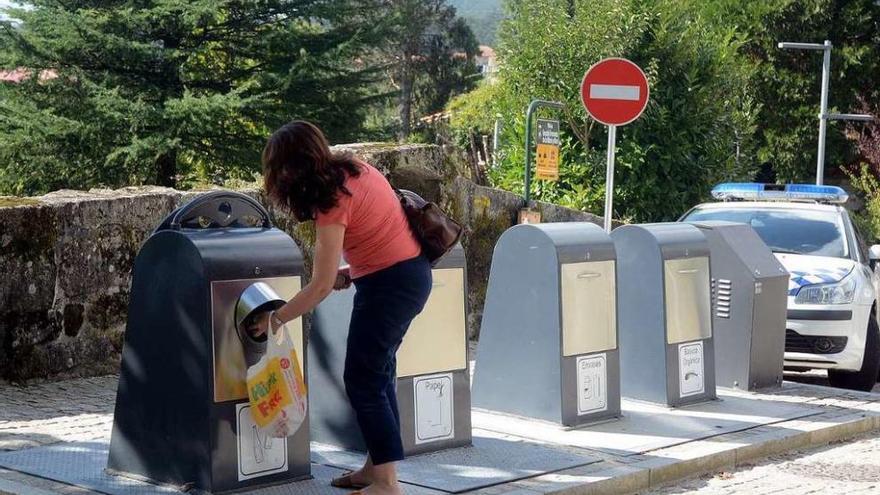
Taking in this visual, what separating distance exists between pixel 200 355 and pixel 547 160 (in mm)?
9251

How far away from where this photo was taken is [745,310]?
925 centimetres

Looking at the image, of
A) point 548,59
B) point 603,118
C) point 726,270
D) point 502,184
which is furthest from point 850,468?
point 548,59

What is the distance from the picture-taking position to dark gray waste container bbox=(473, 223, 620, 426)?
7461 millimetres

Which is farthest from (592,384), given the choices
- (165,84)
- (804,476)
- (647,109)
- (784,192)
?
(165,84)

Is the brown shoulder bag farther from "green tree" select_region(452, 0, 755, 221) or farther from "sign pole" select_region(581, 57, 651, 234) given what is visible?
"green tree" select_region(452, 0, 755, 221)

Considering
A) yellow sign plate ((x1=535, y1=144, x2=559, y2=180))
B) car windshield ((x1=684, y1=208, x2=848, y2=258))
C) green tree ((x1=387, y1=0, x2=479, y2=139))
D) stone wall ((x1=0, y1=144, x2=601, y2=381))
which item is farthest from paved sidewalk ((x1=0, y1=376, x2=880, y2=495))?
green tree ((x1=387, y1=0, x2=479, y2=139))

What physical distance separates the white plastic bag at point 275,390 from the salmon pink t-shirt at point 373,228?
0.44 meters

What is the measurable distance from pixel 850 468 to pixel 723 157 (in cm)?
1307

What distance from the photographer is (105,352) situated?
9.08m

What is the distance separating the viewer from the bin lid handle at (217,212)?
5738 mm

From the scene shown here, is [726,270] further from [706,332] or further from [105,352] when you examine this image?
[105,352]

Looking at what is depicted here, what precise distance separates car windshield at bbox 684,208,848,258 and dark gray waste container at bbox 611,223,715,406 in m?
2.71

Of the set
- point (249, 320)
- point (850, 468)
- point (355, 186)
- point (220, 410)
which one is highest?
point (355, 186)

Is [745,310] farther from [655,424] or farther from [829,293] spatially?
[655,424]
